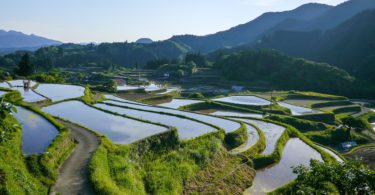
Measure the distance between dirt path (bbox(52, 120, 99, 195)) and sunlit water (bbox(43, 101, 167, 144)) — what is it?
1.51 meters

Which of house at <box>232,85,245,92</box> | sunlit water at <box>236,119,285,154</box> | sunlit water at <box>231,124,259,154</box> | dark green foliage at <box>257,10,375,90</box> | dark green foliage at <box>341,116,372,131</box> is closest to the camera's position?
sunlit water at <box>231,124,259,154</box>

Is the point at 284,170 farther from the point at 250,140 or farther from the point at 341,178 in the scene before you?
the point at 341,178

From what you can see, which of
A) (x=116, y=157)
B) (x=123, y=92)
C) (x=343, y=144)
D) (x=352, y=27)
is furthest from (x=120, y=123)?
(x=352, y=27)

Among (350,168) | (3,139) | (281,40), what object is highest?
(281,40)

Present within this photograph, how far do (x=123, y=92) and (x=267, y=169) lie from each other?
36.8m

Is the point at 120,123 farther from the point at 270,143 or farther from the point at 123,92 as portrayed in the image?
the point at 123,92

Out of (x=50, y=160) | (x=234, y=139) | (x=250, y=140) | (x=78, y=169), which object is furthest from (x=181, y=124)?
(x=50, y=160)

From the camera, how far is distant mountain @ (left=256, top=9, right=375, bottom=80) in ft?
356

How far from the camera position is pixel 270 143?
2588cm

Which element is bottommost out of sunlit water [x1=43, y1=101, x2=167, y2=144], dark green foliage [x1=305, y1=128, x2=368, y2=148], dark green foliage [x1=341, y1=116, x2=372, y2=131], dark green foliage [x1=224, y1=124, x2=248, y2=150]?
dark green foliage [x1=305, y1=128, x2=368, y2=148]

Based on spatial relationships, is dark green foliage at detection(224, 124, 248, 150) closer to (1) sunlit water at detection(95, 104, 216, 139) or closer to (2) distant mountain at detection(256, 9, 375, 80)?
(1) sunlit water at detection(95, 104, 216, 139)

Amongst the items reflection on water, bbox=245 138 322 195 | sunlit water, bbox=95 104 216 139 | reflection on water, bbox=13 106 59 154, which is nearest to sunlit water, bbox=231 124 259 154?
reflection on water, bbox=245 138 322 195

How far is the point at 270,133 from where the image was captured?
2919cm

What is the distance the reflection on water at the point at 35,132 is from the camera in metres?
14.4
